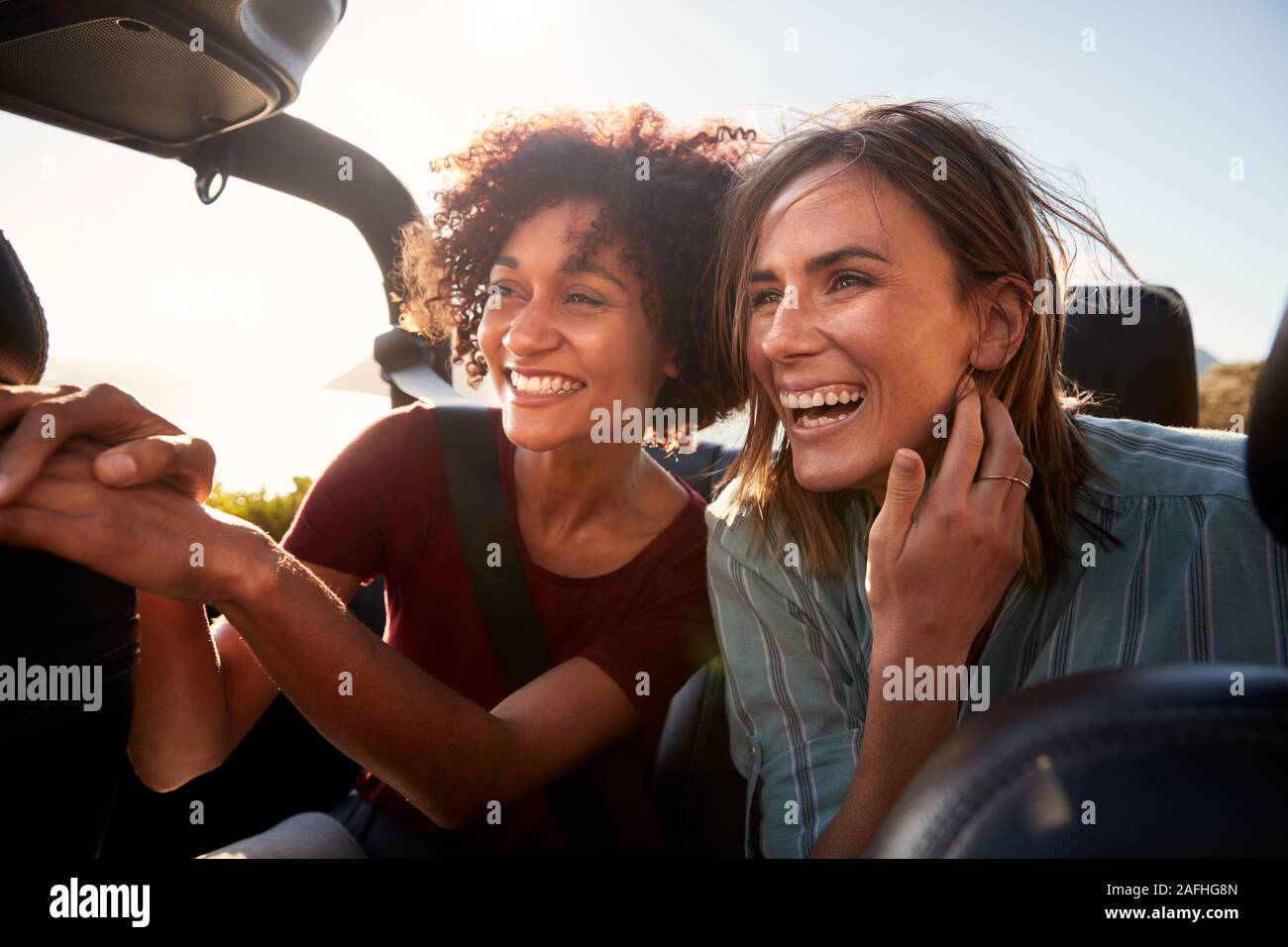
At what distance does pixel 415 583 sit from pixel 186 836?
2.17 ft

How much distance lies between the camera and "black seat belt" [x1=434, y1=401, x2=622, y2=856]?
1482 mm

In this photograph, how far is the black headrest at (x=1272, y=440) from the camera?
0.55m

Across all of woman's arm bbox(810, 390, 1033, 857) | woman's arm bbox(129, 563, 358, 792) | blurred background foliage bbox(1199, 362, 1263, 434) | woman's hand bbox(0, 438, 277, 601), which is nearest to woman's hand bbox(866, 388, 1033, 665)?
woman's arm bbox(810, 390, 1033, 857)

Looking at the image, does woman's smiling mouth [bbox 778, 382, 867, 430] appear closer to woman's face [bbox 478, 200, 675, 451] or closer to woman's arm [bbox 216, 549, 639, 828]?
woman's face [bbox 478, 200, 675, 451]

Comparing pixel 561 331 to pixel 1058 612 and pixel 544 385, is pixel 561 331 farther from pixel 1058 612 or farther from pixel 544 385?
pixel 1058 612

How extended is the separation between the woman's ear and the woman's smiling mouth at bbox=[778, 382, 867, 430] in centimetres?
20

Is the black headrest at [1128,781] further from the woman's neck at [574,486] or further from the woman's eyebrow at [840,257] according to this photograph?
the woman's neck at [574,486]

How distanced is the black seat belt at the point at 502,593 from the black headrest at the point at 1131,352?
1.15 meters

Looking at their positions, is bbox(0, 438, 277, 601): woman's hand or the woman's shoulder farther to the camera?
the woman's shoulder

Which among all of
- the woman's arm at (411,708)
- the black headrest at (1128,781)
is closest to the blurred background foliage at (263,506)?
the woman's arm at (411,708)

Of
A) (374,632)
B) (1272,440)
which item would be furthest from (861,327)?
(374,632)

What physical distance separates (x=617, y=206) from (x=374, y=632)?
0.82 m
